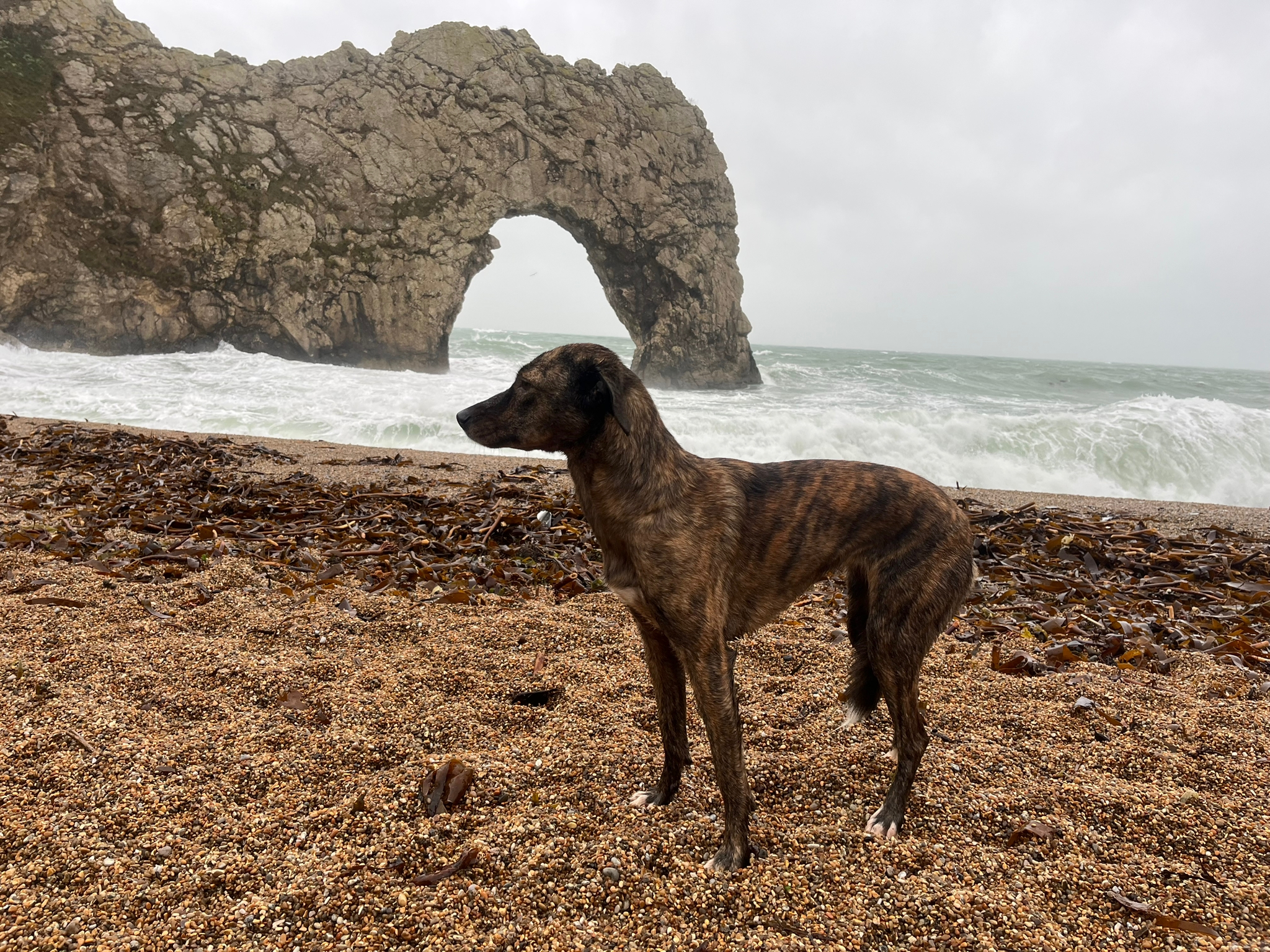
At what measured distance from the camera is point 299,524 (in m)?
5.86

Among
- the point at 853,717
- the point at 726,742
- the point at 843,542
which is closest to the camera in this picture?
the point at 726,742

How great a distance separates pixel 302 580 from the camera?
15.1 ft

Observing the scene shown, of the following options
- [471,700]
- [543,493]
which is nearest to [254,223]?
[543,493]

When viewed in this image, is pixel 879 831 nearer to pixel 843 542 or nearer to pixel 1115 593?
pixel 843 542

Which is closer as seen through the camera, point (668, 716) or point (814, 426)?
point (668, 716)

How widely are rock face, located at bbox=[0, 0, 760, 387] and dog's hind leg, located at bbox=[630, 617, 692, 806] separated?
31.5 metres

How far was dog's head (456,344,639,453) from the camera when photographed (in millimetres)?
2217

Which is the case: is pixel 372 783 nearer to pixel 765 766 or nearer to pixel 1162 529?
pixel 765 766

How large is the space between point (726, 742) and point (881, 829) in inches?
28.7

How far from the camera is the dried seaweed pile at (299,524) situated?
4801mm

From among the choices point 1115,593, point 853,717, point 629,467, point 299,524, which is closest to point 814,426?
point 1115,593

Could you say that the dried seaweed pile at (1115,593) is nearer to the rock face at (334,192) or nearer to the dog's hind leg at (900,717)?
the dog's hind leg at (900,717)

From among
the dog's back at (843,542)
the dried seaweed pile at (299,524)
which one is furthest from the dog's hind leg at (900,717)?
the dried seaweed pile at (299,524)

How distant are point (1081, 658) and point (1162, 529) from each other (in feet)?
15.1
